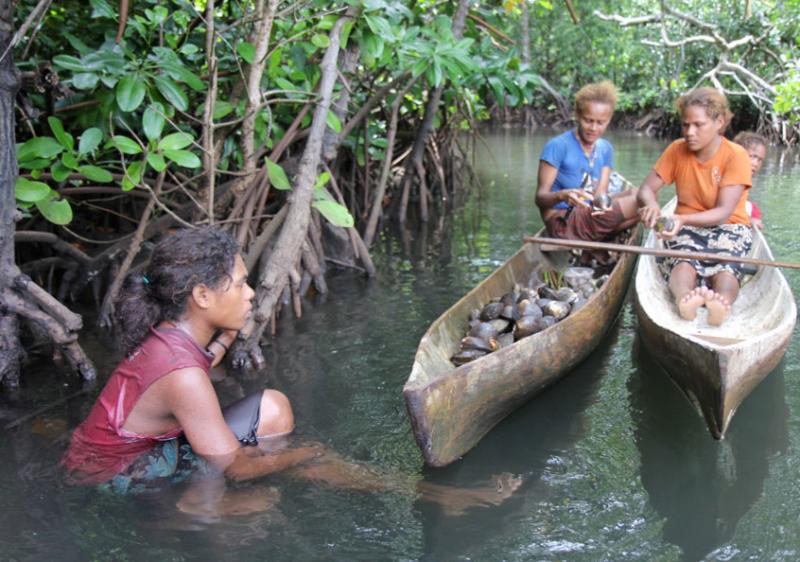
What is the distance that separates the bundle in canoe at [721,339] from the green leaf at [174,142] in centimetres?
230

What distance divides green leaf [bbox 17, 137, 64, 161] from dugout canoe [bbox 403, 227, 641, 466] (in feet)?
6.49

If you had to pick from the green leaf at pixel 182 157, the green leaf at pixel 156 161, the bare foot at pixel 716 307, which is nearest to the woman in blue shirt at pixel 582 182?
the bare foot at pixel 716 307

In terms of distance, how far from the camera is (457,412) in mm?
2857

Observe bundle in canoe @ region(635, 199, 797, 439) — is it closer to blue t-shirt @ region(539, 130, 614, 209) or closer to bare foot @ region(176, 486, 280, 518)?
blue t-shirt @ region(539, 130, 614, 209)

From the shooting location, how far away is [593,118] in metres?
4.79

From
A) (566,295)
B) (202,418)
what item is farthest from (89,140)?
(566,295)

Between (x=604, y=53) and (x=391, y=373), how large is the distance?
677 inches

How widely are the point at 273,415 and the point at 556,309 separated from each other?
66.4 inches

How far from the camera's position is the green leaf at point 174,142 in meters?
3.64

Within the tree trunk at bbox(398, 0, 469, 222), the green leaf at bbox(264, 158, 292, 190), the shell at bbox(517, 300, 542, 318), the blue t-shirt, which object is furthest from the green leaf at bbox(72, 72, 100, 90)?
the tree trunk at bbox(398, 0, 469, 222)

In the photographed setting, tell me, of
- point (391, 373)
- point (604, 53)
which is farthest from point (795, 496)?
point (604, 53)

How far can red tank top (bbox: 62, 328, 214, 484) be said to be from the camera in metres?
2.39

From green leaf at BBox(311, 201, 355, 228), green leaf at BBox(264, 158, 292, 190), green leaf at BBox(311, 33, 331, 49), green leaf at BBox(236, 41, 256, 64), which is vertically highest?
green leaf at BBox(311, 33, 331, 49)

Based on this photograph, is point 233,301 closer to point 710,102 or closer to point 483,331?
point 483,331
